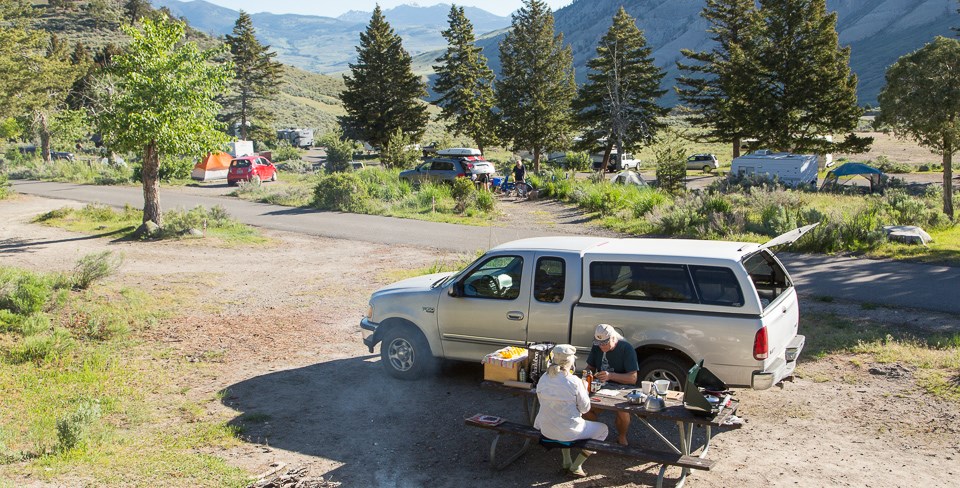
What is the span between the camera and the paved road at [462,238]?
12766 mm

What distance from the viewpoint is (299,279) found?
50.4 ft

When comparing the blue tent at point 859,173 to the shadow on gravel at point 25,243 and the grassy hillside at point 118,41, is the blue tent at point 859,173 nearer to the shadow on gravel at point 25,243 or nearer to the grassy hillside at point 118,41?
the shadow on gravel at point 25,243

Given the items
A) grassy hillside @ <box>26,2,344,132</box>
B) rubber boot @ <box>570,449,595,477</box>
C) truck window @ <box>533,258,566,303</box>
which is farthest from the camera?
grassy hillside @ <box>26,2,344,132</box>

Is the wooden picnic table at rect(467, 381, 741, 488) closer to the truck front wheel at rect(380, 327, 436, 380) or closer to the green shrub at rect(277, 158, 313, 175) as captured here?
the truck front wheel at rect(380, 327, 436, 380)

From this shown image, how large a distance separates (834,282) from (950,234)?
685 centimetres

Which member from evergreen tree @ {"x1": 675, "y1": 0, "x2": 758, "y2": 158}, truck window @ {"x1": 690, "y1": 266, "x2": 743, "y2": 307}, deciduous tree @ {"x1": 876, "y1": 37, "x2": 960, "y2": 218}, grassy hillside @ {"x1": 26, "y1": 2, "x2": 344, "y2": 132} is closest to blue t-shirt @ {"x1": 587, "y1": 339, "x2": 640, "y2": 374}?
truck window @ {"x1": 690, "y1": 266, "x2": 743, "y2": 307}

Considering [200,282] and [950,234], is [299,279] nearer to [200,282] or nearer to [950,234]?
[200,282]

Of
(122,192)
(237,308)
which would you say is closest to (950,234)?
(237,308)

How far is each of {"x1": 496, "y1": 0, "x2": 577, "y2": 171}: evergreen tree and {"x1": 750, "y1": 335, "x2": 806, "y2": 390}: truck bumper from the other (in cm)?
3792

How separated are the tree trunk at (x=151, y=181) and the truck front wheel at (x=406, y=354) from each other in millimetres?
13272

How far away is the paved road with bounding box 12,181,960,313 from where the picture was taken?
12766 millimetres

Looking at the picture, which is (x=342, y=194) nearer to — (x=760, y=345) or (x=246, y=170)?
(x=246, y=170)

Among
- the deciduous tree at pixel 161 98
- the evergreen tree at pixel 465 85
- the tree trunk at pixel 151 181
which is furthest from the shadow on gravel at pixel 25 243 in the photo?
the evergreen tree at pixel 465 85

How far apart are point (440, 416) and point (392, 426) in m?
0.53
